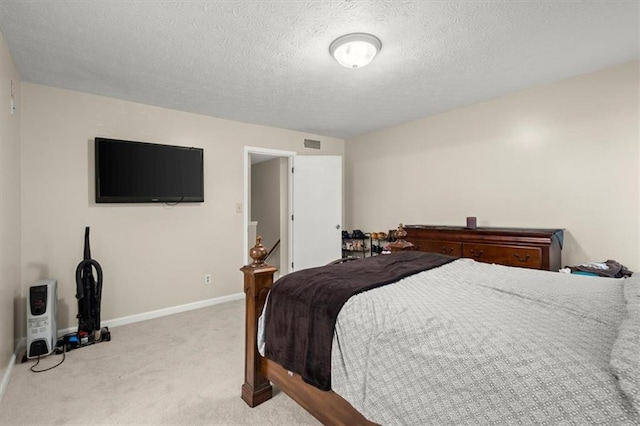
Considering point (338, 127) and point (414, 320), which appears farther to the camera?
point (338, 127)

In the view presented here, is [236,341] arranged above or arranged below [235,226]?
below

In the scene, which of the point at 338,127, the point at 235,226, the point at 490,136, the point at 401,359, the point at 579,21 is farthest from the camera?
the point at 338,127

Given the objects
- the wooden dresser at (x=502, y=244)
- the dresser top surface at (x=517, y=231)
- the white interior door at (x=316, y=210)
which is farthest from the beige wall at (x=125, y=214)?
the dresser top surface at (x=517, y=231)

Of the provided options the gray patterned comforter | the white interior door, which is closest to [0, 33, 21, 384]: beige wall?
the gray patterned comforter

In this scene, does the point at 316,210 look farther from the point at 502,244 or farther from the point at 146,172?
the point at 502,244

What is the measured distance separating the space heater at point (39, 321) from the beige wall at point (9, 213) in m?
0.11

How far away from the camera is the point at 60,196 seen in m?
2.95

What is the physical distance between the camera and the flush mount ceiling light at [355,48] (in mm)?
2086

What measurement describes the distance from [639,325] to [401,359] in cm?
69

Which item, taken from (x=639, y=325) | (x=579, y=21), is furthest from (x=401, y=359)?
(x=579, y=21)

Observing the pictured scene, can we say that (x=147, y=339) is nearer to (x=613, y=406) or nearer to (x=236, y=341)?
(x=236, y=341)

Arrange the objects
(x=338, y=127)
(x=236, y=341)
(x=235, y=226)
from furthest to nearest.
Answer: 1. (x=338, y=127)
2. (x=235, y=226)
3. (x=236, y=341)

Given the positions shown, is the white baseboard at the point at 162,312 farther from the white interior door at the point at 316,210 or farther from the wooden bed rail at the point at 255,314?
the wooden bed rail at the point at 255,314

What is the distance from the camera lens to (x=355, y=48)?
2.14 m
